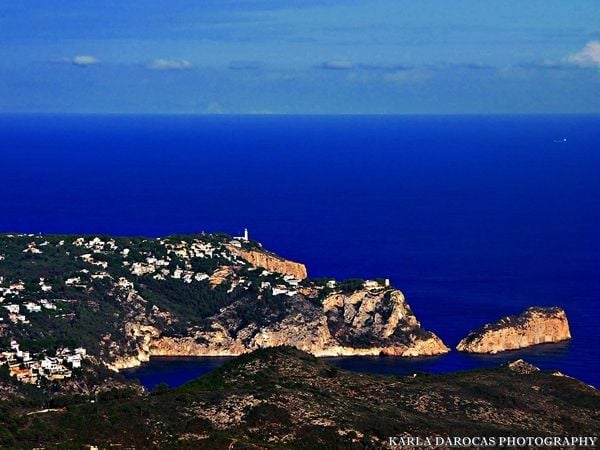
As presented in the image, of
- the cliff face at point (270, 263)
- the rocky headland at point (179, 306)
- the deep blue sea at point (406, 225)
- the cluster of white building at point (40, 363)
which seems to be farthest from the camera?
the cliff face at point (270, 263)

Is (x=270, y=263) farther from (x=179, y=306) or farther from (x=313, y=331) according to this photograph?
(x=313, y=331)

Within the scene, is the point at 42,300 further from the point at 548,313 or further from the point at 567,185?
the point at 567,185

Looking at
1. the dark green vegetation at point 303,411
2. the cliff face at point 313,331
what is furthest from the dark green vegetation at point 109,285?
the dark green vegetation at point 303,411

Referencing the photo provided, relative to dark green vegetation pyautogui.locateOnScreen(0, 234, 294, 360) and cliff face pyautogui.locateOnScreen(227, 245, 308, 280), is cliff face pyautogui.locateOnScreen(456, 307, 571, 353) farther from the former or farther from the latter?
cliff face pyautogui.locateOnScreen(227, 245, 308, 280)

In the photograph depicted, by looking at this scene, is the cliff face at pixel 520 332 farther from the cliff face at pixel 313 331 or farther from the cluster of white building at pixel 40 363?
the cluster of white building at pixel 40 363

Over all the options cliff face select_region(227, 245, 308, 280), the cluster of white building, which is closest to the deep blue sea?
cliff face select_region(227, 245, 308, 280)

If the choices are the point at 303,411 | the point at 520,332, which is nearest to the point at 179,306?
the point at 520,332
